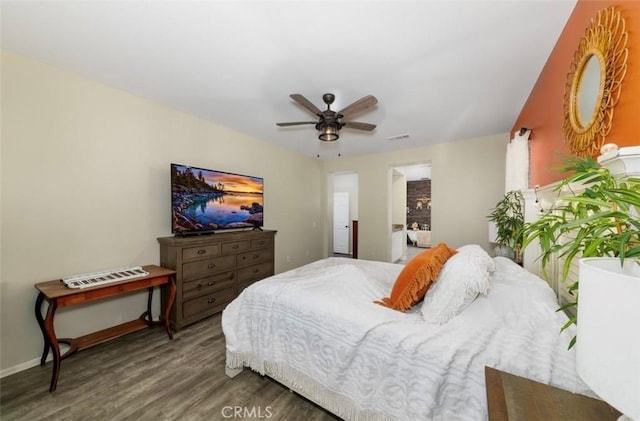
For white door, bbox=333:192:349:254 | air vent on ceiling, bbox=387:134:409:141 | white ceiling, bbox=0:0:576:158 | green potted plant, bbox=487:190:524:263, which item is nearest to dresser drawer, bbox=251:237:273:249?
white ceiling, bbox=0:0:576:158

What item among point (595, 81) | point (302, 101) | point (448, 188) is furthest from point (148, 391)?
point (448, 188)

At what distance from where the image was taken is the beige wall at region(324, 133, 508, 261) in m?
4.03

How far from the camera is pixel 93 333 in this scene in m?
→ 2.37

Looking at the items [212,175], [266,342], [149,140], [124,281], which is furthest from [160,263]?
[266,342]

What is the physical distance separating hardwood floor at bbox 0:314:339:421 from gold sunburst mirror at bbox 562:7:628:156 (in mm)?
2241

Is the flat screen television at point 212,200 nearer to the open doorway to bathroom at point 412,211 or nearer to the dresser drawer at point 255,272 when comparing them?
the dresser drawer at point 255,272

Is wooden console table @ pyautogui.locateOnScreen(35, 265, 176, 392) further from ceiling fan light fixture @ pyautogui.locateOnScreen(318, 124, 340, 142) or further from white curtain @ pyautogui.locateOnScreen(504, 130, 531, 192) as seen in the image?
white curtain @ pyautogui.locateOnScreen(504, 130, 531, 192)

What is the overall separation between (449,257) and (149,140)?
10.9ft

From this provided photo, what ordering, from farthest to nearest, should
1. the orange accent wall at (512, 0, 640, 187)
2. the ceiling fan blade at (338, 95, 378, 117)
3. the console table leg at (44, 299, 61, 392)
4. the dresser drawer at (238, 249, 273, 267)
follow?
the dresser drawer at (238, 249, 273, 267)
the ceiling fan blade at (338, 95, 378, 117)
the console table leg at (44, 299, 61, 392)
the orange accent wall at (512, 0, 640, 187)

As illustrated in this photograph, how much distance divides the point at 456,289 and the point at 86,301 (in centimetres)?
280

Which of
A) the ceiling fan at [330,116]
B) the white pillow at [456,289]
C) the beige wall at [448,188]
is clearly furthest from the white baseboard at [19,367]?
the beige wall at [448,188]

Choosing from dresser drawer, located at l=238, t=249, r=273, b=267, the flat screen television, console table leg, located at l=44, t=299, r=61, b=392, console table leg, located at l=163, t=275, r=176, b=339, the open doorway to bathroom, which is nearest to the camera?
console table leg, located at l=44, t=299, r=61, b=392

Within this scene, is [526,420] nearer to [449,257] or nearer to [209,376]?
[449,257]

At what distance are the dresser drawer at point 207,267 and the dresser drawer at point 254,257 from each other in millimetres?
137
